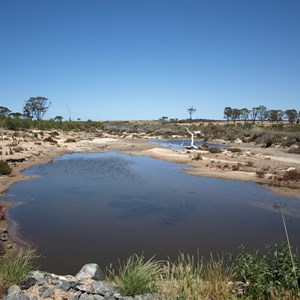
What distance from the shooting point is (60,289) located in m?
6.30

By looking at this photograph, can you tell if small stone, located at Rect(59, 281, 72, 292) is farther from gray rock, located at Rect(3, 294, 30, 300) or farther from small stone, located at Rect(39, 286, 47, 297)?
gray rock, located at Rect(3, 294, 30, 300)

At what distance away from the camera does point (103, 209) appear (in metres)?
15.0

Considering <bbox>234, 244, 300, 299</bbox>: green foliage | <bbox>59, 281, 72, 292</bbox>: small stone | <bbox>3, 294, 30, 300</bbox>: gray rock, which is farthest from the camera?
<bbox>59, 281, 72, 292</bbox>: small stone

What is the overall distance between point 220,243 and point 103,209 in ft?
20.4

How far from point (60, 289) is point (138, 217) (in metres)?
7.73

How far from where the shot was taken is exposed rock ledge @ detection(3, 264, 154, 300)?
5.86 meters

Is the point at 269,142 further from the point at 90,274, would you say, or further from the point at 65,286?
the point at 65,286

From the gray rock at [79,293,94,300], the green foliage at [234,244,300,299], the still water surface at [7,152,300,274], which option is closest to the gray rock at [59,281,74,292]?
the gray rock at [79,293,94,300]

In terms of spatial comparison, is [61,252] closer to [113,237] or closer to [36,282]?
[113,237]

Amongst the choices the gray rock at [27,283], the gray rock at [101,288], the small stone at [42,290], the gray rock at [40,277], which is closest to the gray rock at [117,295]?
the gray rock at [101,288]

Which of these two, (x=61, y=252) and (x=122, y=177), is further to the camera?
(x=122, y=177)

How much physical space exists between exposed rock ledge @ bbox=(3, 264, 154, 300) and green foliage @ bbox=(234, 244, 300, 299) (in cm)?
182

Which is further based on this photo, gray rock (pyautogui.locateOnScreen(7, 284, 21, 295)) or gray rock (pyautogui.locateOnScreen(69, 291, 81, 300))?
gray rock (pyautogui.locateOnScreen(69, 291, 81, 300))

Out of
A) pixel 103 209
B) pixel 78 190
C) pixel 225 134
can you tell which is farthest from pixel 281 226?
pixel 225 134
